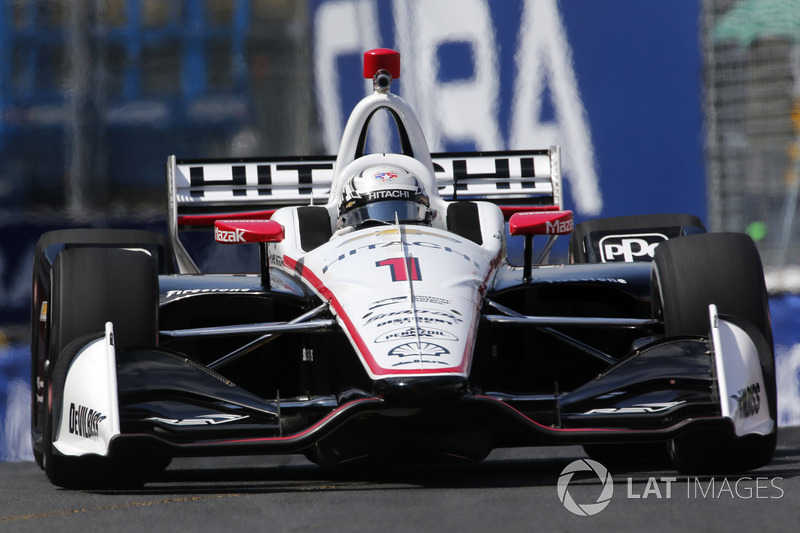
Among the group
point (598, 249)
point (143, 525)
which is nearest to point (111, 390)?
point (143, 525)

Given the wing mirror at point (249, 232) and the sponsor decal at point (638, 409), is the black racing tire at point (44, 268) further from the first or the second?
the sponsor decal at point (638, 409)

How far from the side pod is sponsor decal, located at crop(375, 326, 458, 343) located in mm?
929

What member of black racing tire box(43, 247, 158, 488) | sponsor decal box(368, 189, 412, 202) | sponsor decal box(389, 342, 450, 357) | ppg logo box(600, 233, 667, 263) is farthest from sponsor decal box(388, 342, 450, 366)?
ppg logo box(600, 233, 667, 263)

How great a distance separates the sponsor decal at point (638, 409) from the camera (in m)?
4.32

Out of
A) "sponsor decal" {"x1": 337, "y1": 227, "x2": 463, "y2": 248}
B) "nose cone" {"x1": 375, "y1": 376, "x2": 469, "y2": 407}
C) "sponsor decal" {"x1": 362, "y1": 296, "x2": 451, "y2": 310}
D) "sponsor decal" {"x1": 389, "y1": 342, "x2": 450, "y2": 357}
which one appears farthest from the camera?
"sponsor decal" {"x1": 337, "y1": 227, "x2": 463, "y2": 248}

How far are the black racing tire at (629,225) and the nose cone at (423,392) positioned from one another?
9.90 feet

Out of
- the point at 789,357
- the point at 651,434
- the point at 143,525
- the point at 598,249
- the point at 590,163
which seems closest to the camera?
the point at 143,525

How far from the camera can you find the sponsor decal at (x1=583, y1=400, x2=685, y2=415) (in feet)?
14.2

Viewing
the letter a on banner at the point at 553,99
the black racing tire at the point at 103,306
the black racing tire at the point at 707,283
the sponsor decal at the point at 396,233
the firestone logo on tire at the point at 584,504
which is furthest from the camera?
the letter a on banner at the point at 553,99

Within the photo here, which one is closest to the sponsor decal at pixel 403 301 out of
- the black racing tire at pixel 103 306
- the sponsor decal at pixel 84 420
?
the black racing tire at pixel 103 306

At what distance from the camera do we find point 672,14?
34.7 ft

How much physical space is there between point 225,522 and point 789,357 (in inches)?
227

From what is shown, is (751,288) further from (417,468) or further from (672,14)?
(672,14)

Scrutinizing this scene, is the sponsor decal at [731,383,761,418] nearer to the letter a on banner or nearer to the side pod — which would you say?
the side pod
